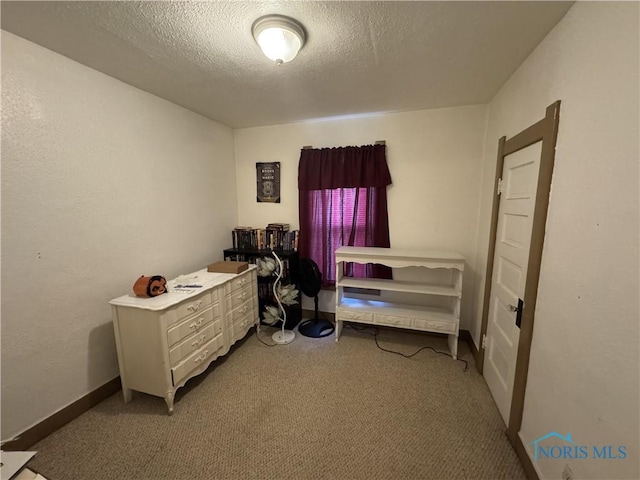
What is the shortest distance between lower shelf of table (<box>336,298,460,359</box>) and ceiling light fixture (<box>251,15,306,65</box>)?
2172mm

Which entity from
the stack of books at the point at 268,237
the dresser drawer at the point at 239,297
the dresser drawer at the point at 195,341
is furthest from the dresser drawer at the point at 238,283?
the stack of books at the point at 268,237

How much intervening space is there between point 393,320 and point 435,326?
0.39m

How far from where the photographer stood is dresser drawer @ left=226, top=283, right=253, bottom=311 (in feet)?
7.63

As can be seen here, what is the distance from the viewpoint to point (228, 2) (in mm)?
1148

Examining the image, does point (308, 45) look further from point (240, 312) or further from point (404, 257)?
point (240, 312)

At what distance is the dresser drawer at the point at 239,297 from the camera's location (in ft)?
7.63

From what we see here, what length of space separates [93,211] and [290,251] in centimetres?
177

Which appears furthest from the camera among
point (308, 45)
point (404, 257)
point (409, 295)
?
point (409, 295)

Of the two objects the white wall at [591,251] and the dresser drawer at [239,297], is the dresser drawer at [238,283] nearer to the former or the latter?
the dresser drawer at [239,297]

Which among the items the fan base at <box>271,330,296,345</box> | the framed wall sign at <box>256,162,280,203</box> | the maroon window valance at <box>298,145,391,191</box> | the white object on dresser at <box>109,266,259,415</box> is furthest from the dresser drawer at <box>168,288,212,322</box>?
the maroon window valance at <box>298,145,391,191</box>

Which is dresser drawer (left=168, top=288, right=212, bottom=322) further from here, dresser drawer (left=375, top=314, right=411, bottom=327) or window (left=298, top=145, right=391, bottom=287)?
dresser drawer (left=375, top=314, right=411, bottom=327)

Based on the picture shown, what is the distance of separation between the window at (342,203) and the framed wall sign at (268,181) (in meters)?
0.35

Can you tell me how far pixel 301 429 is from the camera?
1604mm
